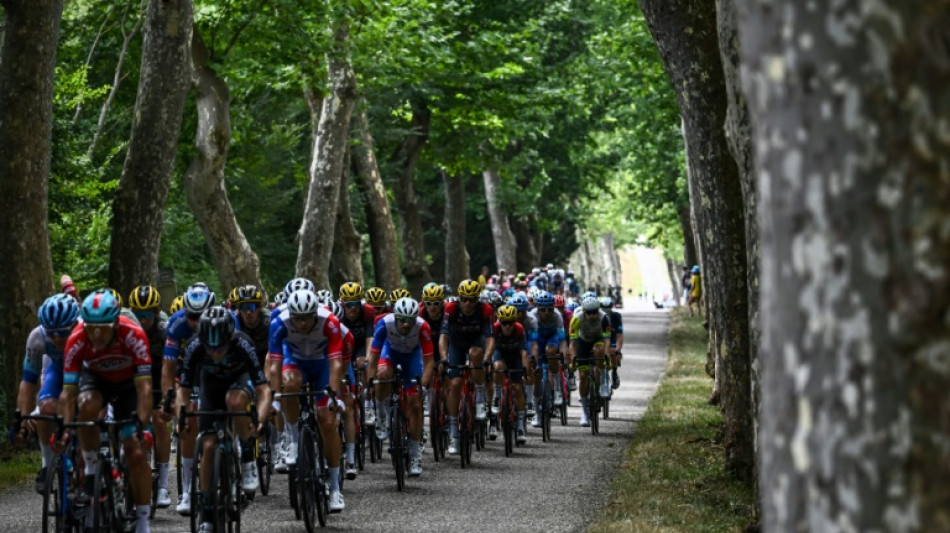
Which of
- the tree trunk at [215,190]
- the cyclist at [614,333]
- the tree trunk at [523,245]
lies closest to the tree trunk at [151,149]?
the tree trunk at [215,190]

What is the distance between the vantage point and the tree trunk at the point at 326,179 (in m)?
32.1

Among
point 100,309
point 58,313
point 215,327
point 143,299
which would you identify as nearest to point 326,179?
point 143,299

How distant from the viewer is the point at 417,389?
648 inches

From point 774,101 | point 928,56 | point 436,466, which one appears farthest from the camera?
point 436,466

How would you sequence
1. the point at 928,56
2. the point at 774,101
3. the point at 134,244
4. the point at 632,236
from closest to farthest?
the point at 928,56, the point at 774,101, the point at 134,244, the point at 632,236

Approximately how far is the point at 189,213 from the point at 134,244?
18.6m

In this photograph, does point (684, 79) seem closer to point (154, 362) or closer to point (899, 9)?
point (154, 362)

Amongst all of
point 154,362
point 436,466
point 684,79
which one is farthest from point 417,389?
point 684,79

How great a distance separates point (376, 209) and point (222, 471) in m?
27.7

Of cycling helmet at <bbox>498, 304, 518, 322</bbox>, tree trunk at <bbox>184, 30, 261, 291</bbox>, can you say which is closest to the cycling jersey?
cycling helmet at <bbox>498, 304, 518, 322</bbox>

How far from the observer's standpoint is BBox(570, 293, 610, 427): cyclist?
22.5 metres

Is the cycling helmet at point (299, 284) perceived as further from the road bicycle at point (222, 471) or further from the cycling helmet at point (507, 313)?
the cycling helmet at point (507, 313)

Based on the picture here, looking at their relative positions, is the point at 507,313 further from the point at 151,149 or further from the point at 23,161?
the point at 23,161

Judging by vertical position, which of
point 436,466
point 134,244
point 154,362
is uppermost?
point 134,244
